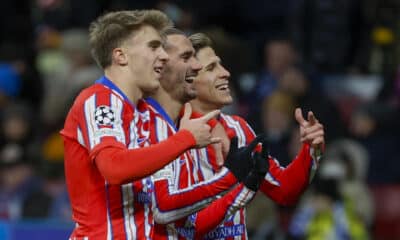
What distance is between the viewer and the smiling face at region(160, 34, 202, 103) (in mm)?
5809

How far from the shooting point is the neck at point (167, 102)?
584cm

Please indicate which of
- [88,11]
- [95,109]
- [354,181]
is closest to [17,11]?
[88,11]

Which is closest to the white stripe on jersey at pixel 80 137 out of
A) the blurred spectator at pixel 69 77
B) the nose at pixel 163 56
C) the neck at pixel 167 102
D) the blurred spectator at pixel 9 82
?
the nose at pixel 163 56

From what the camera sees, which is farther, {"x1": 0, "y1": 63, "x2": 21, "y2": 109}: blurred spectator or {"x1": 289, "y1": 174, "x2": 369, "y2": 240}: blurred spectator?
{"x1": 0, "y1": 63, "x2": 21, "y2": 109}: blurred spectator

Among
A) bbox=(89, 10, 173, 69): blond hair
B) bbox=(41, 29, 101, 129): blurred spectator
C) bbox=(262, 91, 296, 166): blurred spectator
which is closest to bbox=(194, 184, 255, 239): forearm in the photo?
bbox=(89, 10, 173, 69): blond hair

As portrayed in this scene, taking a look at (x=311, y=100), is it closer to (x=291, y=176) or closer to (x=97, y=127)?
(x=291, y=176)

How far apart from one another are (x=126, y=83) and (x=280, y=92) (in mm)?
4873

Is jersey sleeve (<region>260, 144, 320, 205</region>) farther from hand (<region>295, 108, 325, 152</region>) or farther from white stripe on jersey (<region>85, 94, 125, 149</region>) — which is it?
white stripe on jersey (<region>85, 94, 125, 149</region>)

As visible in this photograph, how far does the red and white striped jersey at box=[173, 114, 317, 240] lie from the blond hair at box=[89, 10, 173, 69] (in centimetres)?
84

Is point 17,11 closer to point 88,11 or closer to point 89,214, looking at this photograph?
point 88,11

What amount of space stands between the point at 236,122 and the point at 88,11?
6.53 meters

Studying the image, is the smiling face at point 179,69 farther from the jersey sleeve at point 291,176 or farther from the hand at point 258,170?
the hand at point 258,170

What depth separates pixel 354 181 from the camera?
948 centimetres

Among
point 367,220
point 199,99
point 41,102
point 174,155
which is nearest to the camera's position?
point 174,155
